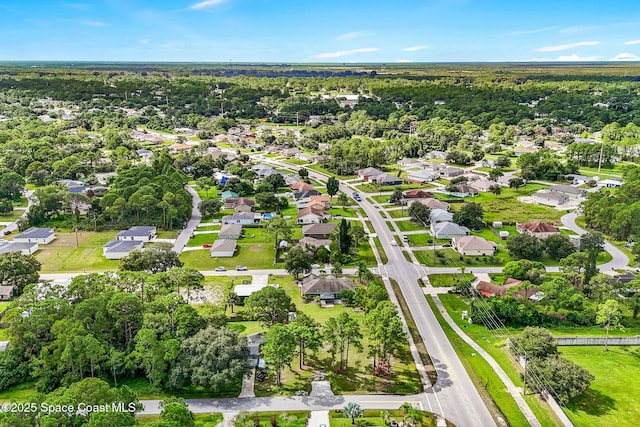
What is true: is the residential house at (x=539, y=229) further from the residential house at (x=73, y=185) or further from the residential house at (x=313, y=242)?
the residential house at (x=73, y=185)

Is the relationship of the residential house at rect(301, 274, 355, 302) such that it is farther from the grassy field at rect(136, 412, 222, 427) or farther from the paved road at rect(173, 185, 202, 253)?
the paved road at rect(173, 185, 202, 253)

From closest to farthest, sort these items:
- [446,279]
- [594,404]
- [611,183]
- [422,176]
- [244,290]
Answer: [594,404]
[244,290]
[446,279]
[611,183]
[422,176]

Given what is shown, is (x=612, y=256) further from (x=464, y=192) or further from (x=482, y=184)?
(x=482, y=184)

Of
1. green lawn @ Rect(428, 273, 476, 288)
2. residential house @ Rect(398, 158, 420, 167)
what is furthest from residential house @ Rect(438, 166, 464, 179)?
green lawn @ Rect(428, 273, 476, 288)

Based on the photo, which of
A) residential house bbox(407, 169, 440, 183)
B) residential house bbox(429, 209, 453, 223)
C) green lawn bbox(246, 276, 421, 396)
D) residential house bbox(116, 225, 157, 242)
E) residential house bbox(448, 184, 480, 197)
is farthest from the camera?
residential house bbox(407, 169, 440, 183)

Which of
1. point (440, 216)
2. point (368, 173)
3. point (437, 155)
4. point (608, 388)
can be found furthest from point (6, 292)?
point (437, 155)

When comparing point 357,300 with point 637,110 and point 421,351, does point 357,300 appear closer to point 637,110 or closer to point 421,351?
point 421,351
